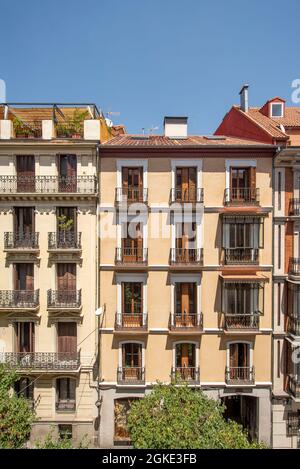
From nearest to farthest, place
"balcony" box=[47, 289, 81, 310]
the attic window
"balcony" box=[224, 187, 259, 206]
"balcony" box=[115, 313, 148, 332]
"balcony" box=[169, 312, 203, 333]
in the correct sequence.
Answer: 1. "balcony" box=[47, 289, 81, 310]
2. "balcony" box=[169, 312, 203, 333]
3. "balcony" box=[115, 313, 148, 332]
4. "balcony" box=[224, 187, 259, 206]
5. the attic window

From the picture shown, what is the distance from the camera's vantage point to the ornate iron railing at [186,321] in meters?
17.5

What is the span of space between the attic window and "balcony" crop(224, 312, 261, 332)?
13.6 metres

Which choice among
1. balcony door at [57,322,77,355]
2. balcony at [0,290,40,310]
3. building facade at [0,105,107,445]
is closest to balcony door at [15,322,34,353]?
building facade at [0,105,107,445]

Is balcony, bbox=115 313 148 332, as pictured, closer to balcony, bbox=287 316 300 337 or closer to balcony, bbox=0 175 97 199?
balcony, bbox=0 175 97 199

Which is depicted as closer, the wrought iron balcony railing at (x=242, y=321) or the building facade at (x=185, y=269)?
the wrought iron balcony railing at (x=242, y=321)

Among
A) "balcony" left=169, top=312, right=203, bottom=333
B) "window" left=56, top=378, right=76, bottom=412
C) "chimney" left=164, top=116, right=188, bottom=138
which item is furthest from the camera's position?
"chimney" left=164, top=116, right=188, bottom=138

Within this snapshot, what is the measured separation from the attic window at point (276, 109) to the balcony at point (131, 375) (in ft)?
61.8

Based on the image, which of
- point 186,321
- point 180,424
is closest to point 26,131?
point 186,321

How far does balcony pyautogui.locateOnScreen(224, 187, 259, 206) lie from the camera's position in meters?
17.6

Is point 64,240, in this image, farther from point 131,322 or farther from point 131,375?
point 131,375

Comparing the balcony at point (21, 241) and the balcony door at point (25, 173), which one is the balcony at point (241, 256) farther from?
the balcony door at point (25, 173)

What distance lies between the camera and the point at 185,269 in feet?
57.2

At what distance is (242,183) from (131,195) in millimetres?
6581

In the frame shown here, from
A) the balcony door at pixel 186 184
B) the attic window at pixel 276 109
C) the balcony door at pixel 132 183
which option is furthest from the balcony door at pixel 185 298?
the attic window at pixel 276 109
